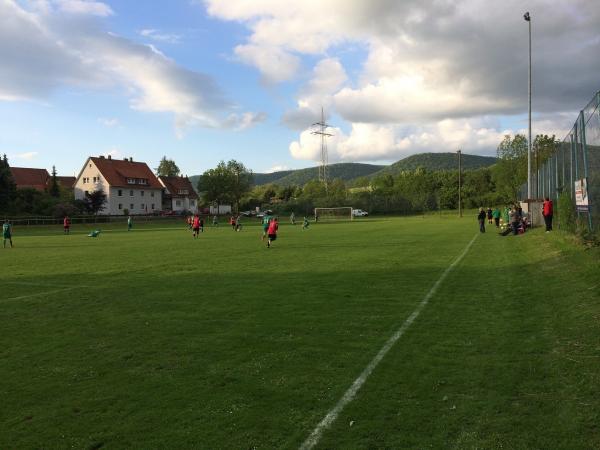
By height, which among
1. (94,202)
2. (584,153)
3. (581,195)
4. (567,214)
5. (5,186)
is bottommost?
(567,214)

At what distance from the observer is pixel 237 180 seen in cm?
10662

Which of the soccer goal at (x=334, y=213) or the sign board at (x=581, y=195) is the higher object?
the sign board at (x=581, y=195)

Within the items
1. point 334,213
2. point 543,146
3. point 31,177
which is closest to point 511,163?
point 543,146

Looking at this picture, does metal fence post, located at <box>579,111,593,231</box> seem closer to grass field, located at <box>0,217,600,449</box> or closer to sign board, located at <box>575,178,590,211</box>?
sign board, located at <box>575,178,590,211</box>

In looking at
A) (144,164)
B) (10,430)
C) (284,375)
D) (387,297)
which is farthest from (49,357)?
(144,164)

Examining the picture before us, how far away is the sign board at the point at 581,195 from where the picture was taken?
15.5 metres

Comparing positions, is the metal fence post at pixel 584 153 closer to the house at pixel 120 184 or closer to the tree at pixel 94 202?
the tree at pixel 94 202

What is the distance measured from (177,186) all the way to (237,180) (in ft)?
50.3

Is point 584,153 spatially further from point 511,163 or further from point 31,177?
point 31,177

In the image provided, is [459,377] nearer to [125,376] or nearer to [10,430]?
[125,376]

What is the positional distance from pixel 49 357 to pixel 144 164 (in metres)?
94.6

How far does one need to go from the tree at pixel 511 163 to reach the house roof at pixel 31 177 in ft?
270

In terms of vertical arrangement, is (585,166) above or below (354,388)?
above

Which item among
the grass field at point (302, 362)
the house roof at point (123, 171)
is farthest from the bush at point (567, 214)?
the house roof at point (123, 171)
